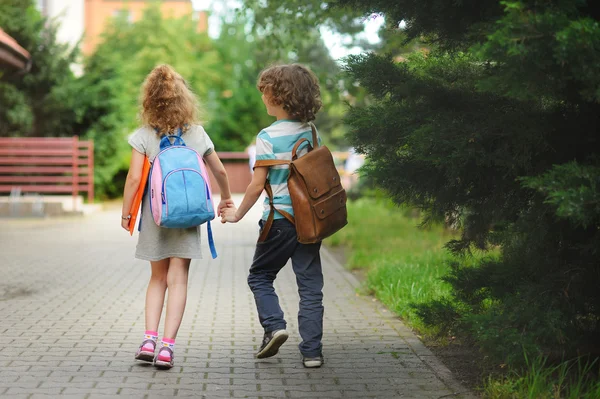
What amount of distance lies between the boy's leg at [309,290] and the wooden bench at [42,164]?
16.9 m

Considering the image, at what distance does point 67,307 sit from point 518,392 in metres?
4.62

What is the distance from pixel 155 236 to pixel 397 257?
201 inches

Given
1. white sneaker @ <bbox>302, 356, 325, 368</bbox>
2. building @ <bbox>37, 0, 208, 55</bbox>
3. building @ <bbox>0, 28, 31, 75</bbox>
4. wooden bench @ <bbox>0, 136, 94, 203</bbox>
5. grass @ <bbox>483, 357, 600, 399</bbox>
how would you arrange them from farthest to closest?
1. building @ <bbox>37, 0, 208, 55</bbox>
2. wooden bench @ <bbox>0, 136, 94, 203</bbox>
3. building @ <bbox>0, 28, 31, 75</bbox>
4. white sneaker @ <bbox>302, 356, 325, 368</bbox>
5. grass @ <bbox>483, 357, 600, 399</bbox>

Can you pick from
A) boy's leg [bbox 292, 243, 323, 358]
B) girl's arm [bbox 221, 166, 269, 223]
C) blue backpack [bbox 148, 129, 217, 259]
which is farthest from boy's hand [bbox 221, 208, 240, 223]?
boy's leg [bbox 292, 243, 323, 358]

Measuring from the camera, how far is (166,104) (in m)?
5.45

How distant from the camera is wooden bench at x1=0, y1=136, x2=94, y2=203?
22.2m

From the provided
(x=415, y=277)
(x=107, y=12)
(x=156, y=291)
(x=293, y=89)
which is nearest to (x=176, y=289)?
(x=156, y=291)

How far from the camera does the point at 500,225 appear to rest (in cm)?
511

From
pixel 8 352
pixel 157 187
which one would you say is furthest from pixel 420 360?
pixel 8 352

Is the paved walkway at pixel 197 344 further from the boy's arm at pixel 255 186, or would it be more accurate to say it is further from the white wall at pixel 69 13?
the white wall at pixel 69 13

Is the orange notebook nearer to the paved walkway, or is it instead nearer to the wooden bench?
the paved walkway

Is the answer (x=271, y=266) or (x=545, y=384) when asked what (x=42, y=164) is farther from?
(x=545, y=384)

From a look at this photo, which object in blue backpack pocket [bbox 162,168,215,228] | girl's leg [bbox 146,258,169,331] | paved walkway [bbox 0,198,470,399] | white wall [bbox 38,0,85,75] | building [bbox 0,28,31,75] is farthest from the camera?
white wall [bbox 38,0,85,75]

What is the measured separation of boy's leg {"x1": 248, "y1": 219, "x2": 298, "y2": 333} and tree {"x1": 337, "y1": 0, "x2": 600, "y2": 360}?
2.14 feet
